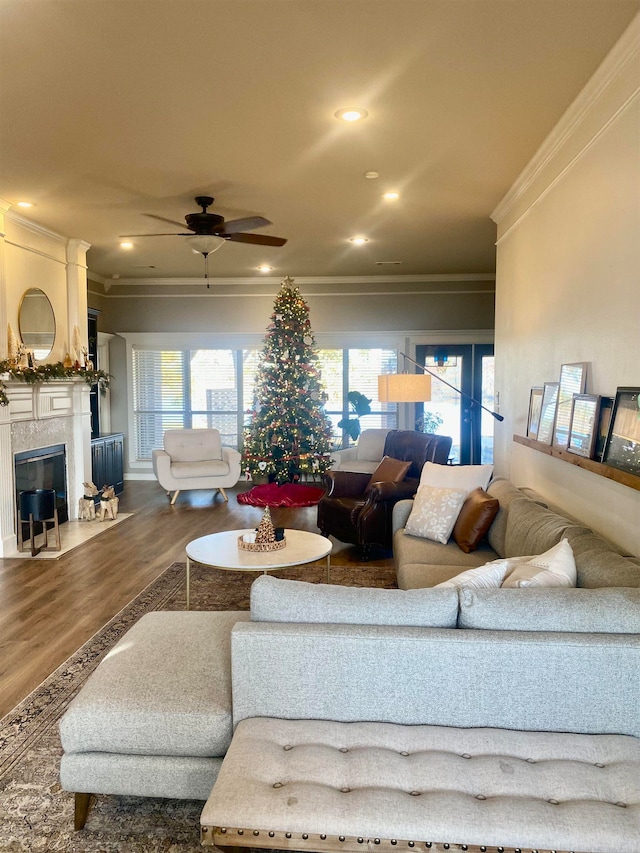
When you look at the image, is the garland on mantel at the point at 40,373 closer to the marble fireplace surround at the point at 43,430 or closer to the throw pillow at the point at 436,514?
the marble fireplace surround at the point at 43,430

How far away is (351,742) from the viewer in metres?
1.71

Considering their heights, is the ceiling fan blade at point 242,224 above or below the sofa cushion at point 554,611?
above

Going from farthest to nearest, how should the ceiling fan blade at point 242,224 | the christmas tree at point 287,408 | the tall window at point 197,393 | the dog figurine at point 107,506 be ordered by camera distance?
the tall window at point 197,393 → the christmas tree at point 287,408 → the dog figurine at point 107,506 → the ceiling fan blade at point 242,224

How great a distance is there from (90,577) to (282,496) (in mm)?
3136

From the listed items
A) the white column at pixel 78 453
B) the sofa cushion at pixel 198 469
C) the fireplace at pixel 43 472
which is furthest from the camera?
the sofa cushion at pixel 198 469

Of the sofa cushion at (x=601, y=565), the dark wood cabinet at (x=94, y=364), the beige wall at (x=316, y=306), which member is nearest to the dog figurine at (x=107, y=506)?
the dark wood cabinet at (x=94, y=364)

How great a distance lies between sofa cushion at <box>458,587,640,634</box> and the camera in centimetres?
181

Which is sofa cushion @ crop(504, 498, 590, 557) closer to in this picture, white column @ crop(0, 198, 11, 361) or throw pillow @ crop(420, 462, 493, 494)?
throw pillow @ crop(420, 462, 493, 494)

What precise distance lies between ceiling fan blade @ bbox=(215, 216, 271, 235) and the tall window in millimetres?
4345

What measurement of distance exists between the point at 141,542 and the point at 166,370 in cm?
414

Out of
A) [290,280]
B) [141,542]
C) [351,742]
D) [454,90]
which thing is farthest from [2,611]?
[290,280]

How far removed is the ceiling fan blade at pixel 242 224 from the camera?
4.45m

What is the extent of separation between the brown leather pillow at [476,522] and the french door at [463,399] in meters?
5.10

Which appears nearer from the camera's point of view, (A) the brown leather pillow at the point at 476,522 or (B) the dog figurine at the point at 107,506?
(A) the brown leather pillow at the point at 476,522
